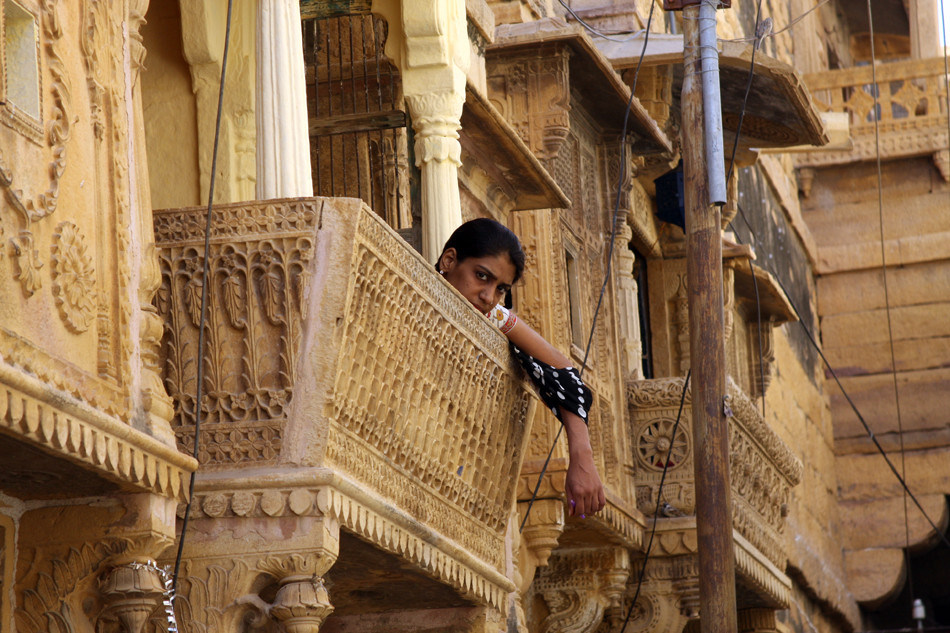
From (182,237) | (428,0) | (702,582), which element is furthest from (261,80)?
(702,582)

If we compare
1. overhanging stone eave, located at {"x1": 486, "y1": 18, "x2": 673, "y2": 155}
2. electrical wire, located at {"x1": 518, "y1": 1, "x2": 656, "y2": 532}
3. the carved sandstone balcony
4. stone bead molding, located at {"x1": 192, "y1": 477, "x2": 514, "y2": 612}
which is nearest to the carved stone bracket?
electrical wire, located at {"x1": 518, "y1": 1, "x2": 656, "y2": 532}

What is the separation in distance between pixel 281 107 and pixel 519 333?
166 centimetres

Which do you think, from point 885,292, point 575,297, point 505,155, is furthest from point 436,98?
point 885,292

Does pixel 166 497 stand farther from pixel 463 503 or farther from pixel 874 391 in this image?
pixel 874 391

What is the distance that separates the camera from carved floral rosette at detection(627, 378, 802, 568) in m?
11.8

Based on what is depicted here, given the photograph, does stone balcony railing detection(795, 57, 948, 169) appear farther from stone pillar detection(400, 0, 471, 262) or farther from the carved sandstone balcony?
the carved sandstone balcony

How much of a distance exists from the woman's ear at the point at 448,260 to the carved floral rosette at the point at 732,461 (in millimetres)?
4471

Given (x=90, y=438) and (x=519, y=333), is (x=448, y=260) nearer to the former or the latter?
(x=519, y=333)

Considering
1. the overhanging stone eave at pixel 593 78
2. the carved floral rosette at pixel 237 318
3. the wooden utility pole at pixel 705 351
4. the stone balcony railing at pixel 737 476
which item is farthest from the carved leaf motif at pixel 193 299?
the overhanging stone eave at pixel 593 78

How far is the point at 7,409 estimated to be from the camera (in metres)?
4.57

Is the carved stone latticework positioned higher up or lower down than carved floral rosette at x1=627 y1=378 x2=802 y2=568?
higher up

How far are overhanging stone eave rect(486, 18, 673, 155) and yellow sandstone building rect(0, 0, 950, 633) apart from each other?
0.09ft

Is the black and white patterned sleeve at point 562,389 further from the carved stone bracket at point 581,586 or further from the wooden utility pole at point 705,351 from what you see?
the carved stone bracket at point 581,586

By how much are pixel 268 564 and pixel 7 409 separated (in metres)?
1.51
